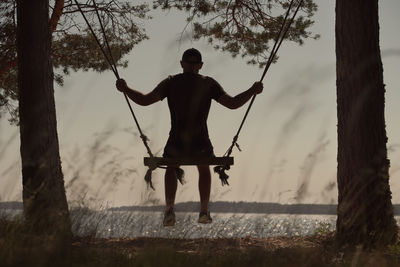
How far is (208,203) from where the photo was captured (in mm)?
6645

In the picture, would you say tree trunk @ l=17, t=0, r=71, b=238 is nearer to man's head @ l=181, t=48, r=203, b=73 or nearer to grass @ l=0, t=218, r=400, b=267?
man's head @ l=181, t=48, r=203, b=73

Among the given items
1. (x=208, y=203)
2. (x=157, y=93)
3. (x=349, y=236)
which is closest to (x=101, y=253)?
(x=208, y=203)

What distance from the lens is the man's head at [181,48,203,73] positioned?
21.7ft

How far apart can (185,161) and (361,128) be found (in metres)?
2.10

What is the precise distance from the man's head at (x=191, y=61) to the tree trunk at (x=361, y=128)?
1624mm

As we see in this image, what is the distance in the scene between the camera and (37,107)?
7.76 metres

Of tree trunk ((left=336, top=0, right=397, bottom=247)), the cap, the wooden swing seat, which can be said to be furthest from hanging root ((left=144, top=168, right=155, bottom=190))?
tree trunk ((left=336, top=0, right=397, bottom=247))

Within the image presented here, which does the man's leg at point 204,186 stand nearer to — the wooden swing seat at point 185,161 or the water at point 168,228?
the water at point 168,228

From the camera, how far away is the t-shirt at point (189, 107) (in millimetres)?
6602

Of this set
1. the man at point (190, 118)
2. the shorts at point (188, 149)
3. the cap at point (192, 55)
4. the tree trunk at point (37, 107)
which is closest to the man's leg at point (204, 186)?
the man at point (190, 118)

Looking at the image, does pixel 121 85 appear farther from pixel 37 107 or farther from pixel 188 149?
pixel 37 107

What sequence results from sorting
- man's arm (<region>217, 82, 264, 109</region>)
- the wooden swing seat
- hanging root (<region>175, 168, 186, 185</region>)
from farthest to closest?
man's arm (<region>217, 82, 264, 109</region>), hanging root (<region>175, 168, 186, 185</region>), the wooden swing seat

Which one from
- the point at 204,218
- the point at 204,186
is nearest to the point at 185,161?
the point at 204,186

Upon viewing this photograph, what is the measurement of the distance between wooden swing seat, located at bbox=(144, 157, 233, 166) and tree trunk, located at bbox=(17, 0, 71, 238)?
1885 millimetres
